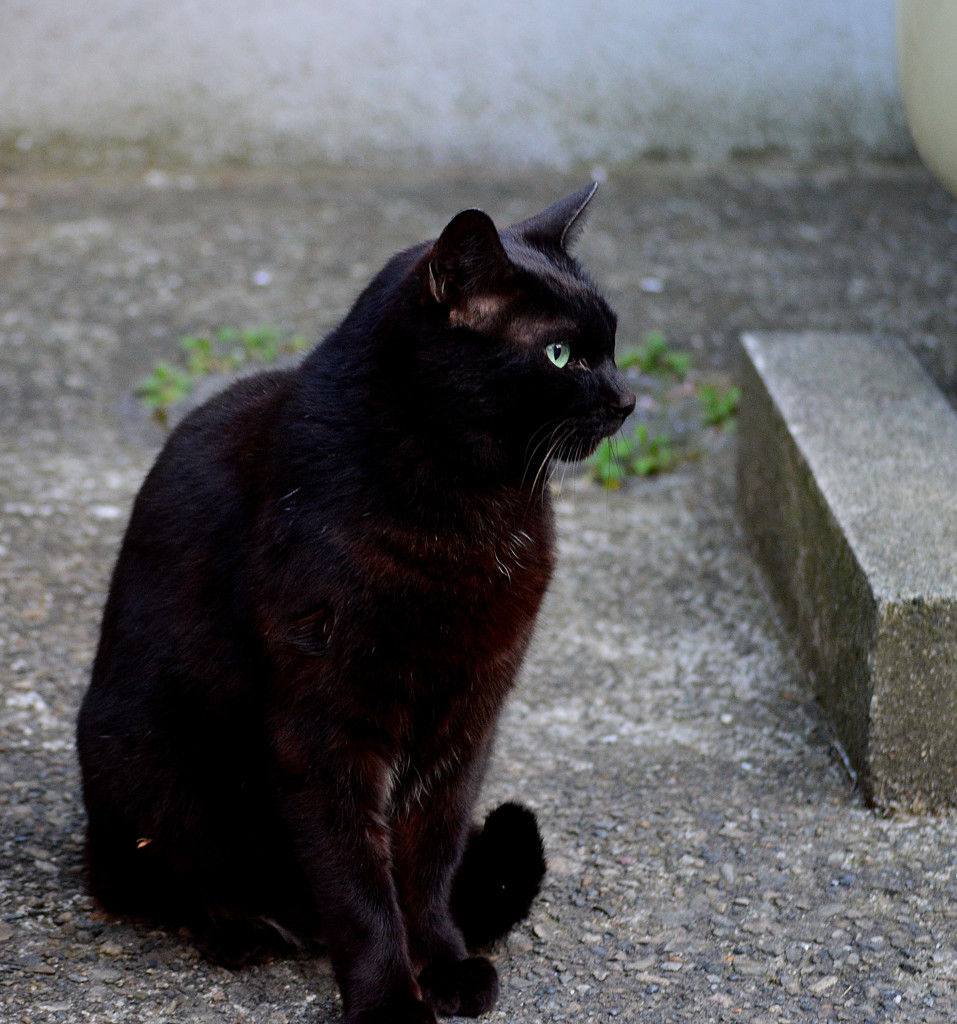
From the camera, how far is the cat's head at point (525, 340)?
1674 millimetres

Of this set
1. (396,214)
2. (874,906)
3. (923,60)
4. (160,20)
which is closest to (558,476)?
(923,60)

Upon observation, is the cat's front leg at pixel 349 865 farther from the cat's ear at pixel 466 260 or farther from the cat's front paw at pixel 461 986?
the cat's ear at pixel 466 260

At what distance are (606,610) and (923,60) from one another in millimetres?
1381

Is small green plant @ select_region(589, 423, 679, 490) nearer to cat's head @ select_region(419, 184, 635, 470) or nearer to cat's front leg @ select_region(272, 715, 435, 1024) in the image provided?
cat's head @ select_region(419, 184, 635, 470)

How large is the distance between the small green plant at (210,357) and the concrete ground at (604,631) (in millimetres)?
84

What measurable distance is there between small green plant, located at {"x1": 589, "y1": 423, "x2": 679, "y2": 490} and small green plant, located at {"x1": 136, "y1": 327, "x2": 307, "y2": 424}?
3.41ft

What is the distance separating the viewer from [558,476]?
3.43 m

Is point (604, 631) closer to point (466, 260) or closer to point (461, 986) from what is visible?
point (461, 986)

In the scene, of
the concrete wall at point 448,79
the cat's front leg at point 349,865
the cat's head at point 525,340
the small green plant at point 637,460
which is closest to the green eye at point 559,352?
the cat's head at point 525,340

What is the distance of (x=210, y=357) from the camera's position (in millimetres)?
4023

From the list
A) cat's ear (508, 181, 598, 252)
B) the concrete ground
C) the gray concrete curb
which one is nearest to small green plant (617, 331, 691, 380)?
the concrete ground

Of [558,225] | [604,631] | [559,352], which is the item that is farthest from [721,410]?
[559,352]

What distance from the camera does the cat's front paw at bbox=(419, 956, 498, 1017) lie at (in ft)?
6.12

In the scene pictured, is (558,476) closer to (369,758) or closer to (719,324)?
(719,324)
